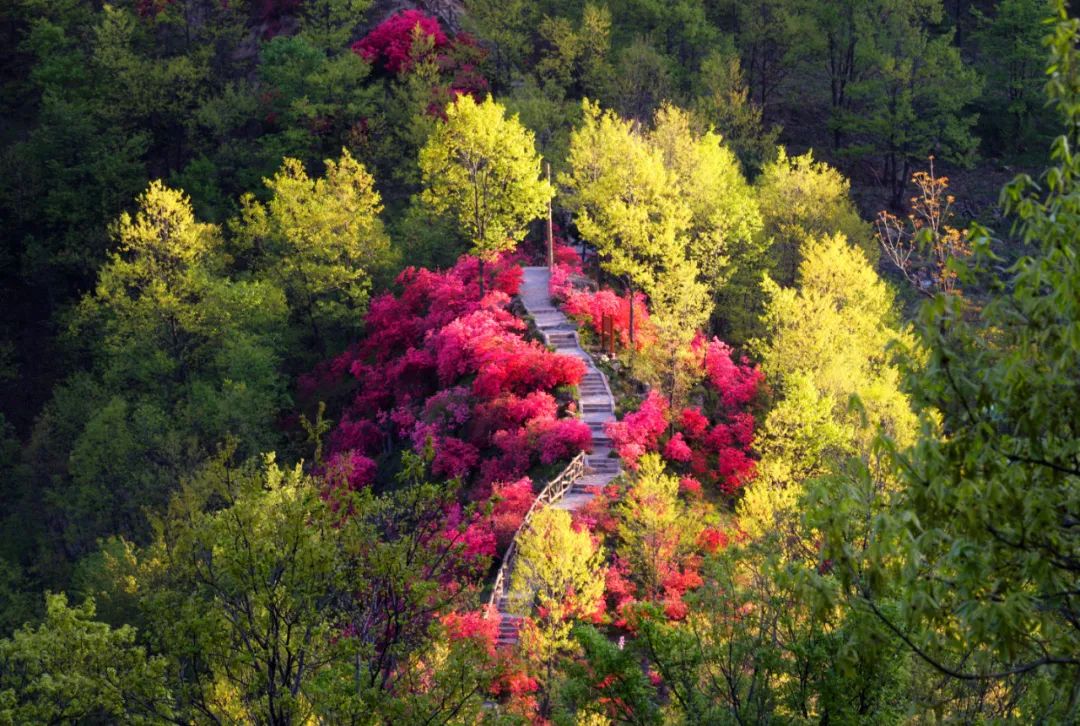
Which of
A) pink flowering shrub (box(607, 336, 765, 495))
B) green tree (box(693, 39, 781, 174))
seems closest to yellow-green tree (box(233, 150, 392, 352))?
pink flowering shrub (box(607, 336, 765, 495))

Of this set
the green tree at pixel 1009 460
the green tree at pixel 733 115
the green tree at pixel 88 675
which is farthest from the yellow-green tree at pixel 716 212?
the green tree at pixel 1009 460

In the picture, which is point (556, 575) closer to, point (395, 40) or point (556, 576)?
point (556, 576)

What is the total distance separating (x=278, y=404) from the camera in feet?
160

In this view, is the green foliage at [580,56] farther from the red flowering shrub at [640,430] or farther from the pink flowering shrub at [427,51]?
the red flowering shrub at [640,430]

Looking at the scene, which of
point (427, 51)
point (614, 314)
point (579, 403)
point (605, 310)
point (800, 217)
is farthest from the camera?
point (427, 51)

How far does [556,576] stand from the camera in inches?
Answer: 1025

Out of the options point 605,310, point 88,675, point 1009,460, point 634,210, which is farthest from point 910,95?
point 1009,460

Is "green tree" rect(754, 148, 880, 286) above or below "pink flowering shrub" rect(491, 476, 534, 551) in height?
above

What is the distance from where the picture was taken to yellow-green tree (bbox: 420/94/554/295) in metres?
43.5

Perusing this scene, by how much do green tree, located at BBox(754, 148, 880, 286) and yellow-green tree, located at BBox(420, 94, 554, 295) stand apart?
1085 cm

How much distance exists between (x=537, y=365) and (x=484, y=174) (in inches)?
390

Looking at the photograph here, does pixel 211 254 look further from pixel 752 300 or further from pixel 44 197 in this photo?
pixel 752 300

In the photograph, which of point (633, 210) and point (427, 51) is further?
point (427, 51)

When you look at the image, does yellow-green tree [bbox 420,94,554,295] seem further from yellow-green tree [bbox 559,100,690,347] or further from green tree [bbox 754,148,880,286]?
green tree [bbox 754,148,880,286]
